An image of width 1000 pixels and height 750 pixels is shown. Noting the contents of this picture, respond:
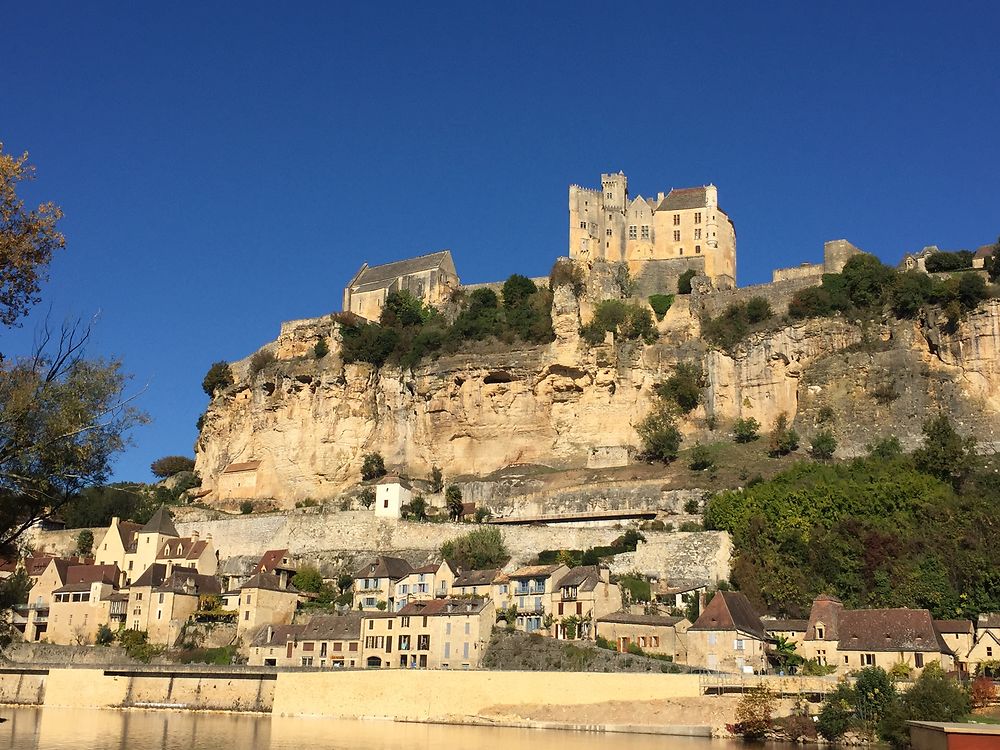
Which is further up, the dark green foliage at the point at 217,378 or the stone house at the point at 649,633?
the dark green foliage at the point at 217,378

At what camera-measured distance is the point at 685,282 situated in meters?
66.1

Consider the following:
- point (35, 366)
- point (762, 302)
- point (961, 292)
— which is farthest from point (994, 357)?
point (35, 366)

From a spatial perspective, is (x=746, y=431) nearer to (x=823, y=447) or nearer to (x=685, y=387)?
(x=685, y=387)

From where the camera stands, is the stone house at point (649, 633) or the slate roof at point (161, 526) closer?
the stone house at point (649, 633)

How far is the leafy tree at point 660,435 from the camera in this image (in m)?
57.2

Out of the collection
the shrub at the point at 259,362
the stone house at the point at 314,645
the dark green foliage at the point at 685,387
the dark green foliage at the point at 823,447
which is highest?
the shrub at the point at 259,362

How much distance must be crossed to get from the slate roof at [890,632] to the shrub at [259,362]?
40132mm

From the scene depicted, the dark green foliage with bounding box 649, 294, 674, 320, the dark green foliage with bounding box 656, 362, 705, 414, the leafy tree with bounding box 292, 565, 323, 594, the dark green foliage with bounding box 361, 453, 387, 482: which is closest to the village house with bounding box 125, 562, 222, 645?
the leafy tree with bounding box 292, 565, 323, 594

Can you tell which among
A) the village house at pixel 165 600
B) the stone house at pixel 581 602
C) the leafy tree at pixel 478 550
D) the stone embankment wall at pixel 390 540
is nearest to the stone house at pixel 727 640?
the stone house at pixel 581 602

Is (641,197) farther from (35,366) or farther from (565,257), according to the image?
(35,366)

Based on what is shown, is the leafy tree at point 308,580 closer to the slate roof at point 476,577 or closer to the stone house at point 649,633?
the slate roof at point 476,577

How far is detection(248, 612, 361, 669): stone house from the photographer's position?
154 ft

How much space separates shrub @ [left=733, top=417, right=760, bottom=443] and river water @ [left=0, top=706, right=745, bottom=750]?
23679 mm

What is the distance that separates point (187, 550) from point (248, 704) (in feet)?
50.1
